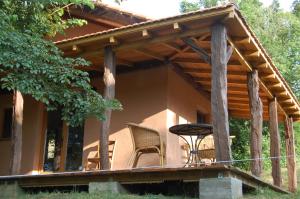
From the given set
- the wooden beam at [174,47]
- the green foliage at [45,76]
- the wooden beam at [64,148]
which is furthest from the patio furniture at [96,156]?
the green foliage at [45,76]

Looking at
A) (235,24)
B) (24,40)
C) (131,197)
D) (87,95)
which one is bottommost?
(131,197)

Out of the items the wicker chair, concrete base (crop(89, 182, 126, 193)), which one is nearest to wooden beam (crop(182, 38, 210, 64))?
the wicker chair

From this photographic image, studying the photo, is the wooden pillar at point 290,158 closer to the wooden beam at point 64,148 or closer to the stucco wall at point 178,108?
the stucco wall at point 178,108

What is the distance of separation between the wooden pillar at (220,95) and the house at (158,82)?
14 mm

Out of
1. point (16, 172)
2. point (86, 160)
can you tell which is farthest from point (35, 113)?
point (16, 172)

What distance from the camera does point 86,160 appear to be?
959 centimetres

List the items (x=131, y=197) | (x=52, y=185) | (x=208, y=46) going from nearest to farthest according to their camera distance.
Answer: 1. (x=131, y=197)
2. (x=52, y=185)
3. (x=208, y=46)

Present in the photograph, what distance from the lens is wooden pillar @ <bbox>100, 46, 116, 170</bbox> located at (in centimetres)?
709

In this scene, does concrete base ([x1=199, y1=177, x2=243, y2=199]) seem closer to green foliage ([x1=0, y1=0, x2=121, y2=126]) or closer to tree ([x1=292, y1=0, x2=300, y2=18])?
green foliage ([x1=0, y1=0, x2=121, y2=126])

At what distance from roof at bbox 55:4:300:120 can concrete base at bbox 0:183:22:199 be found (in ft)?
8.51

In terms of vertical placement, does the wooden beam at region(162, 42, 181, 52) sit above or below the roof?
above

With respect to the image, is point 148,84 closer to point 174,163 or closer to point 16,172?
point 174,163

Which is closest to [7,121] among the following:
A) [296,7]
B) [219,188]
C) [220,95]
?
[220,95]

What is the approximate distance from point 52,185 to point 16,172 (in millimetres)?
1117
